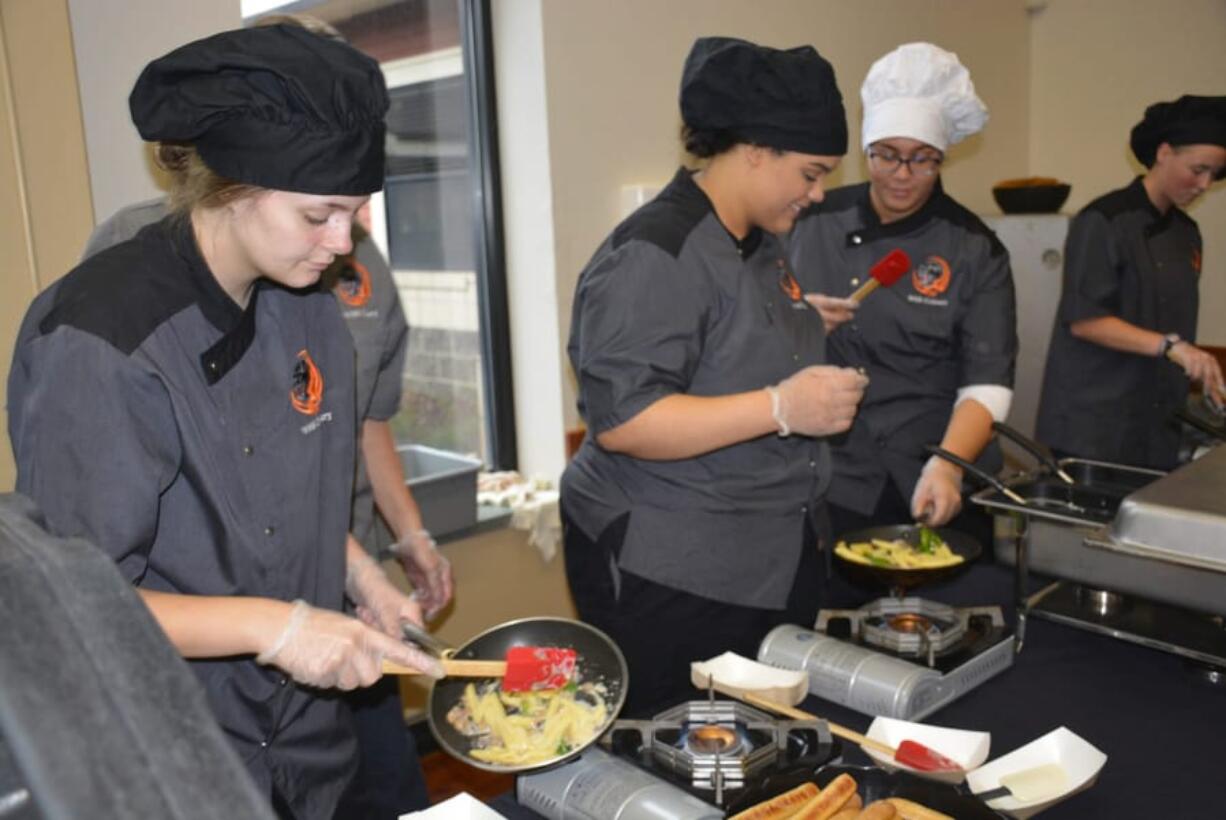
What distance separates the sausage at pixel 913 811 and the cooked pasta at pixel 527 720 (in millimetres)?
353

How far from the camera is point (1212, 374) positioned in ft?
8.84

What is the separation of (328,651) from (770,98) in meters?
1.07

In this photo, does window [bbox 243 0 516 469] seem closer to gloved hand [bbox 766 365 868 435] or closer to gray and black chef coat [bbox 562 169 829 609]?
gray and black chef coat [bbox 562 169 829 609]

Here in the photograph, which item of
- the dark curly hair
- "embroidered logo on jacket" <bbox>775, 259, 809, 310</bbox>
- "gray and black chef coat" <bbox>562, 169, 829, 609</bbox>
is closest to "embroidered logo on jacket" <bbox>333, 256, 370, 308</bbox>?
"gray and black chef coat" <bbox>562, 169, 829, 609</bbox>

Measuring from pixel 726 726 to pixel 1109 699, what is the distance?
0.57 meters

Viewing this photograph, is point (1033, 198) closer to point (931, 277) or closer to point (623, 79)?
point (623, 79)

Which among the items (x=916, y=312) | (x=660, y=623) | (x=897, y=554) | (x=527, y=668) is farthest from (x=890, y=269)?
(x=527, y=668)

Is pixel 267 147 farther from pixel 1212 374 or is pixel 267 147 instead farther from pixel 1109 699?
pixel 1212 374

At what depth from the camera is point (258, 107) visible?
1.09 meters

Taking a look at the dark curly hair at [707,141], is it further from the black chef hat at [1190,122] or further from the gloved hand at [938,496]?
the black chef hat at [1190,122]

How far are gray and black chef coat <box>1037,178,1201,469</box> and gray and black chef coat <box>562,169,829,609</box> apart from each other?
1.52m

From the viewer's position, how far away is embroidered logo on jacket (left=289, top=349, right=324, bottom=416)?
1.27 meters

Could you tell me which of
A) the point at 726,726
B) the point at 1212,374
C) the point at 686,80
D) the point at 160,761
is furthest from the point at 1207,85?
the point at 160,761

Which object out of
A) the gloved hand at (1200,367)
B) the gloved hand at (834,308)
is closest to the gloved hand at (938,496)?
the gloved hand at (834,308)
